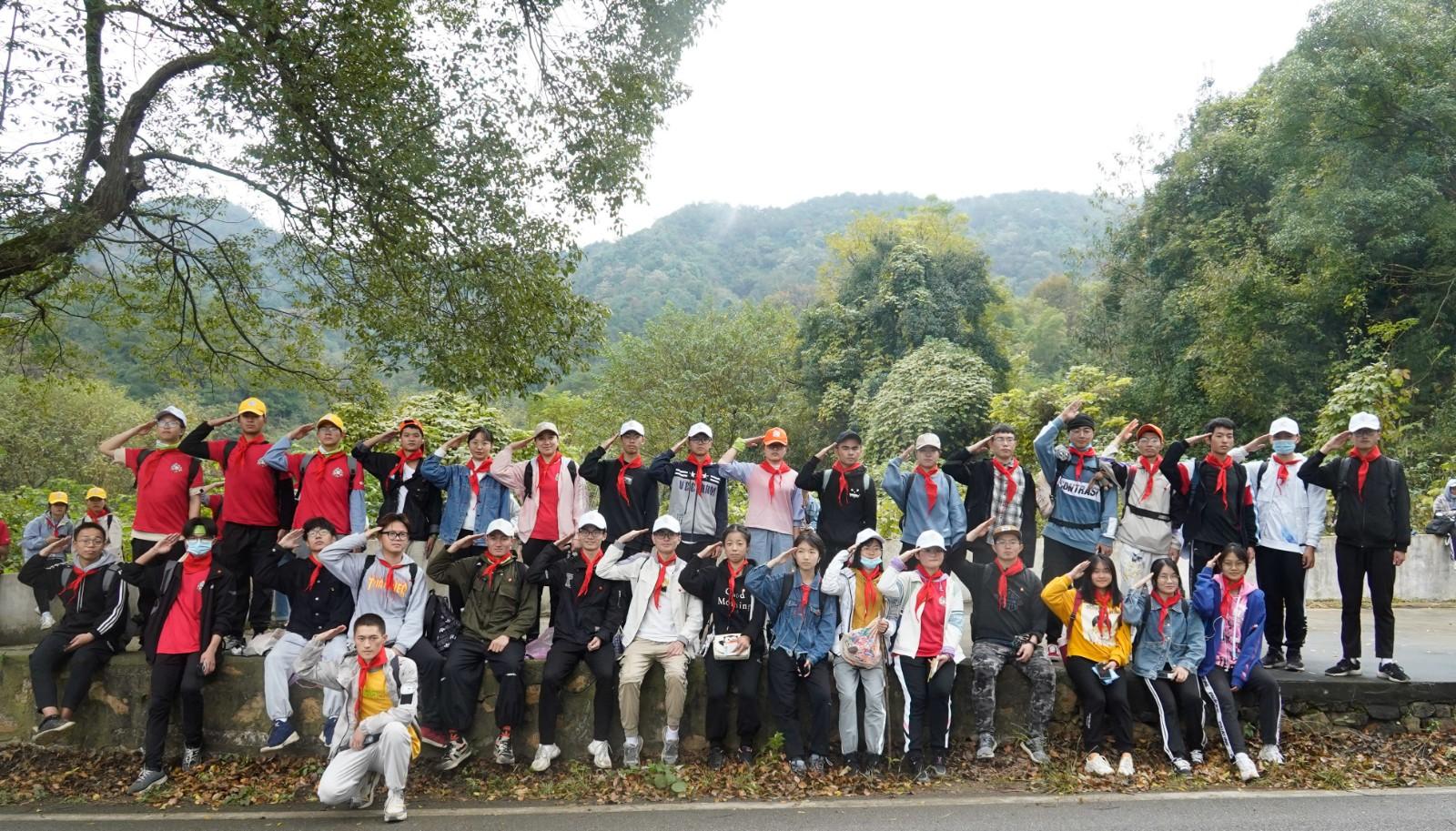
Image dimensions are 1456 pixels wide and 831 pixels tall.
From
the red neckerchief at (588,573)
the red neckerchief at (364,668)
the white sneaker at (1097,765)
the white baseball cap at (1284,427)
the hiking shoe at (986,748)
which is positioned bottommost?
the white sneaker at (1097,765)

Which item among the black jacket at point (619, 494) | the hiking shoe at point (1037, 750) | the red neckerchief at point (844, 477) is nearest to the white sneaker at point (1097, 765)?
the hiking shoe at point (1037, 750)

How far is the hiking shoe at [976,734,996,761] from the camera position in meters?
6.64

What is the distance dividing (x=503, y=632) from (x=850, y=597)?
2.63 metres

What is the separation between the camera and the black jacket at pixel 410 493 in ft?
25.4

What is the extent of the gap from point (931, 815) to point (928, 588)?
1584 millimetres

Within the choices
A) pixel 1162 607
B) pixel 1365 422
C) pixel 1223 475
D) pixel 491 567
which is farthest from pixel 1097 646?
pixel 491 567

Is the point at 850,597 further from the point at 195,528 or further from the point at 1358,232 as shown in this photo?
the point at 1358,232

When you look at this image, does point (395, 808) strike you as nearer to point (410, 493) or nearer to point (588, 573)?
point (588, 573)

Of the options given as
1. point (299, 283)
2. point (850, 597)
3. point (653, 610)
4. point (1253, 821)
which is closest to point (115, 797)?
point (653, 610)

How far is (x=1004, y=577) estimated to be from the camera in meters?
6.89

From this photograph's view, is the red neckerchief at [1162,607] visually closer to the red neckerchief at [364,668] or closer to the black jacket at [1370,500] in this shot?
the black jacket at [1370,500]

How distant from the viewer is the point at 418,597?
22.5 ft

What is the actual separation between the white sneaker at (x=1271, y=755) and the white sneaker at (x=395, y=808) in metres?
6.08

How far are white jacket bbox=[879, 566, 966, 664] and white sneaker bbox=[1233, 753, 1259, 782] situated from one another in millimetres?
2023
